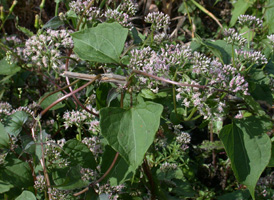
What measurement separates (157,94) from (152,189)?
61 cm

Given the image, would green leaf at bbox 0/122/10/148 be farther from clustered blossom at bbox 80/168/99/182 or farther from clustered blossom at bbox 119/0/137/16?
clustered blossom at bbox 119/0/137/16

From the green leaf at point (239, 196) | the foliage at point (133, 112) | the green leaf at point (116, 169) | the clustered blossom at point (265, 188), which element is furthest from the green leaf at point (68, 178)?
the clustered blossom at point (265, 188)

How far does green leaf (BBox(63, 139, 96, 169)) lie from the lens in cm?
148

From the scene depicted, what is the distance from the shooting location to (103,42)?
1.39 m

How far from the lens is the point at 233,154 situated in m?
1.33

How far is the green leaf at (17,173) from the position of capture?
1.44m

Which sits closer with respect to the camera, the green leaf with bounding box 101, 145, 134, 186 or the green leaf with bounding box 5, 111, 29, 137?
the green leaf with bounding box 101, 145, 134, 186

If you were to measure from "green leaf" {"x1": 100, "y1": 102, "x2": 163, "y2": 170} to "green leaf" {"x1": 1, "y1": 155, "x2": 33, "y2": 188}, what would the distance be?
1.90 ft

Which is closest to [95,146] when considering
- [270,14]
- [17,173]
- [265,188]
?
[17,173]

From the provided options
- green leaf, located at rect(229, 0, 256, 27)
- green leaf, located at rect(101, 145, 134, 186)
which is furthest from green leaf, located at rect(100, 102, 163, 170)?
green leaf, located at rect(229, 0, 256, 27)

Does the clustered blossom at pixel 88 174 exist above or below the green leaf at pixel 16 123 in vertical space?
below

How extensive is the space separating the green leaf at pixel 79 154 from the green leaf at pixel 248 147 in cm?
60

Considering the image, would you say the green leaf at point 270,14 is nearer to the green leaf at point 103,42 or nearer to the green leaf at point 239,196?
→ the green leaf at point 239,196

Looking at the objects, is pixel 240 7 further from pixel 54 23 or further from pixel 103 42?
pixel 103 42
